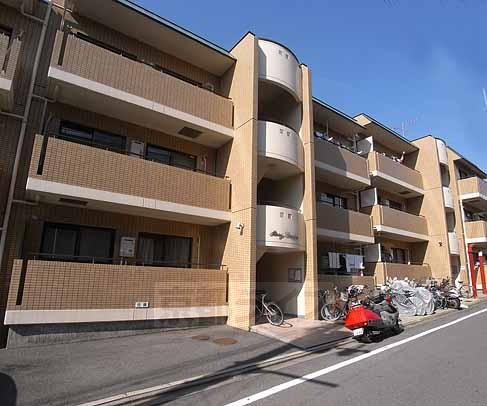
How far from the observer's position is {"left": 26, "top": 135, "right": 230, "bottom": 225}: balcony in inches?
309

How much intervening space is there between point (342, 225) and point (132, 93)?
1005cm

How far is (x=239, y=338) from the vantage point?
8.38m

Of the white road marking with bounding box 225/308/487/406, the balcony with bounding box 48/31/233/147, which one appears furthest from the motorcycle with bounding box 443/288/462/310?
A: the balcony with bounding box 48/31/233/147

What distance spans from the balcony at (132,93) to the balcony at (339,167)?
4.74 meters

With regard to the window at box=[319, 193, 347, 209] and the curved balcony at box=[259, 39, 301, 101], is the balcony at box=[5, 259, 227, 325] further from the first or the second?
the window at box=[319, 193, 347, 209]

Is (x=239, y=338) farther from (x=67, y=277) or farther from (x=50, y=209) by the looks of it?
(x=50, y=209)

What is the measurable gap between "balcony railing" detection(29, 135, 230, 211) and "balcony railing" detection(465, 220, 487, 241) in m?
20.9

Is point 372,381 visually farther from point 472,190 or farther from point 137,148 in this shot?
point 472,190

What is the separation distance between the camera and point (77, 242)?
916 cm

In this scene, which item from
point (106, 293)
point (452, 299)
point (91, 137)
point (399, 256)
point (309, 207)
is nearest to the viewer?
point (106, 293)

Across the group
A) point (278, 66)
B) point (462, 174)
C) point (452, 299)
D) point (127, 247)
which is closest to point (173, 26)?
point (278, 66)

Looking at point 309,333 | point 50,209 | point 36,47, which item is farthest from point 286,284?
point 36,47

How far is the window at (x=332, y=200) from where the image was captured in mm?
15799

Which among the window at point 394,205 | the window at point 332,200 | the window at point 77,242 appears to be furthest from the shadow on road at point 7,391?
the window at point 394,205
